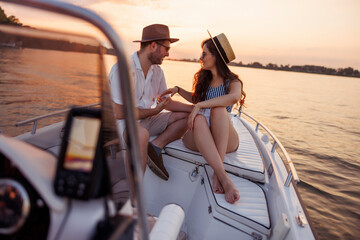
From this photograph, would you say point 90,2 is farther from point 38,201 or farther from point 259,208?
point 259,208

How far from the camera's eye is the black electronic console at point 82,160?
0.54m

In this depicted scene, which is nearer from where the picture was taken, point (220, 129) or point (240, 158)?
point (220, 129)

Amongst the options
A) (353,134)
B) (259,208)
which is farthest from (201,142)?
(353,134)

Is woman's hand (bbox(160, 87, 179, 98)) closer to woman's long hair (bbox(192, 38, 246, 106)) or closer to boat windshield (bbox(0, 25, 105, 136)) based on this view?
woman's long hair (bbox(192, 38, 246, 106))

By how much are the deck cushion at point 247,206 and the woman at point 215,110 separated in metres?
0.06

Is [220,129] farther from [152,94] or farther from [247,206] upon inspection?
[152,94]

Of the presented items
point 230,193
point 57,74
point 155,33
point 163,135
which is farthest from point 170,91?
point 57,74

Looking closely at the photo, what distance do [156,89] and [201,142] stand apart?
1.10m

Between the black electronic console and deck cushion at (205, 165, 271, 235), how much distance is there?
3.79 ft

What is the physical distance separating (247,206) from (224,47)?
5.00 feet

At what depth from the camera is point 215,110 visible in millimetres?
1971

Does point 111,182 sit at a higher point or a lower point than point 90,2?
lower

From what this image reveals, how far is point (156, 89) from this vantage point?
2633 millimetres

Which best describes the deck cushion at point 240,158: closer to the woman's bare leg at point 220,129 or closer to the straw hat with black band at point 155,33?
the woman's bare leg at point 220,129
